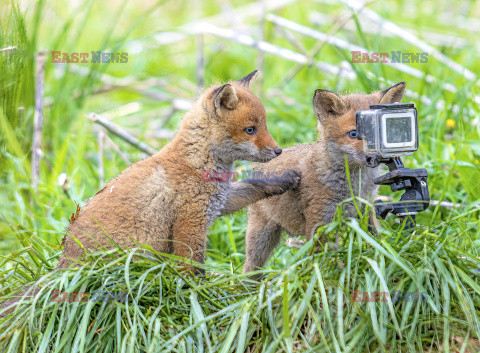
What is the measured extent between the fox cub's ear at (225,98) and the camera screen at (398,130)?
112 cm

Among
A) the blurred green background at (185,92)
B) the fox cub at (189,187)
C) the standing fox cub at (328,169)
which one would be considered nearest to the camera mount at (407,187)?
the blurred green background at (185,92)

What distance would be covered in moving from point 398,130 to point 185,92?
4.93 meters

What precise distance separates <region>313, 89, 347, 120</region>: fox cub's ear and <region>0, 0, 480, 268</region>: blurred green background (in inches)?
34.0

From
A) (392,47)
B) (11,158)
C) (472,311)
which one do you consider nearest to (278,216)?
(472,311)

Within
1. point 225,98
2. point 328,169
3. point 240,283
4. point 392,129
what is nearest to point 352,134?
point 328,169

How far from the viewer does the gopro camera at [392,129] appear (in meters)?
3.08

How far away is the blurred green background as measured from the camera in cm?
470

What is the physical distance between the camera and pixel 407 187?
10.3 feet

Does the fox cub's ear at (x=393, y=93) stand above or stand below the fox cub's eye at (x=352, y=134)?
above

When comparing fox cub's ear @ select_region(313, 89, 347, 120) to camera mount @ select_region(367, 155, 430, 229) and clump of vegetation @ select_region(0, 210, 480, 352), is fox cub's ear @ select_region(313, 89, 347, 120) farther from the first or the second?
clump of vegetation @ select_region(0, 210, 480, 352)

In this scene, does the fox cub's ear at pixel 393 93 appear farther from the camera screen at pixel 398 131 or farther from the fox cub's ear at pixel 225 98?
the fox cub's ear at pixel 225 98

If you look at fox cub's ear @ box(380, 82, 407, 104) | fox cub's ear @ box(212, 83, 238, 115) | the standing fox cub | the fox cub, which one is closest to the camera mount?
the standing fox cub

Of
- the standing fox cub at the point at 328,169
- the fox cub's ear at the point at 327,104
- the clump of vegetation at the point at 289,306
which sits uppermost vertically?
the fox cub's ear at the point at 327,104

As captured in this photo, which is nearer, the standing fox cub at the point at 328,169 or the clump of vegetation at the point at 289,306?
the clump of vegetation at the point at 289,306
